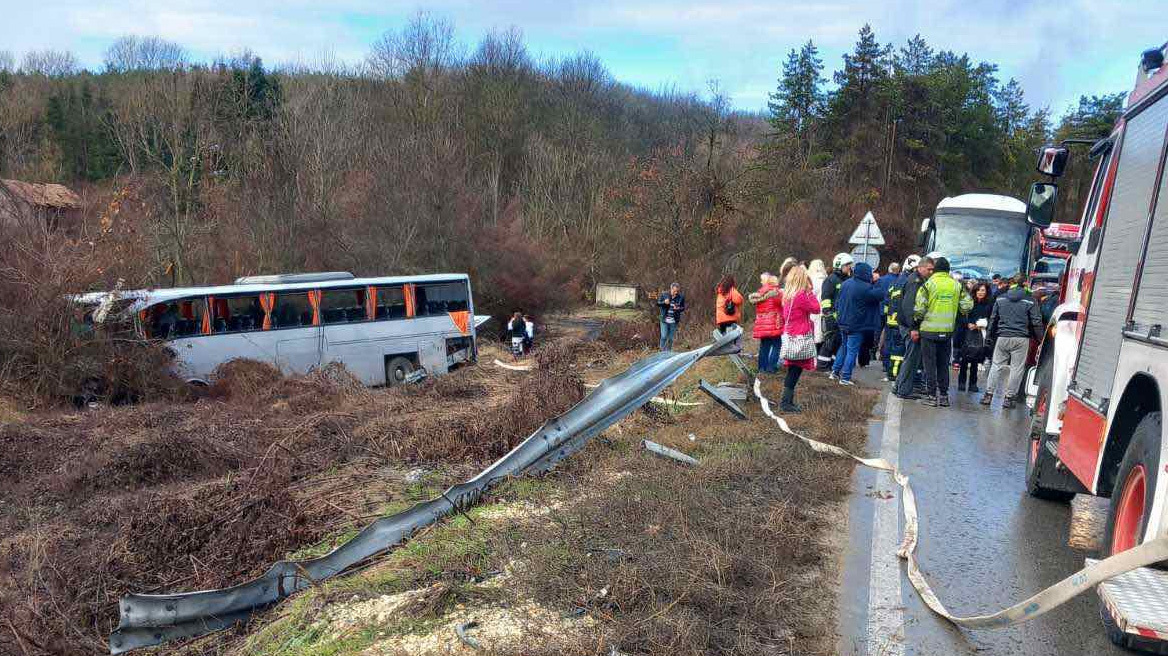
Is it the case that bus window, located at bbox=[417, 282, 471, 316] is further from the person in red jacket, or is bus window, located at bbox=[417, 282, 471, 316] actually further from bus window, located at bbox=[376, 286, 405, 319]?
the person in red jacket

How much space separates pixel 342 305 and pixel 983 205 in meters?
16.6

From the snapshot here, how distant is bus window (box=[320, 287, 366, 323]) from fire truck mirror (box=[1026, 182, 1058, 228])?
15593 mm

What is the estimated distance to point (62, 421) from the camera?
1087cm

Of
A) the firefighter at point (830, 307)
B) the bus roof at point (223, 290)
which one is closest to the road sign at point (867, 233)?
the firefighter at point (830, 307)

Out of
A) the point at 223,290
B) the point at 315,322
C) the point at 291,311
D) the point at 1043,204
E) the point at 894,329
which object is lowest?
the point at 315,322

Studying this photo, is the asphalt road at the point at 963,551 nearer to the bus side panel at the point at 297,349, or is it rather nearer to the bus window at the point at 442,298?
the bus side panel at the point at 297,349

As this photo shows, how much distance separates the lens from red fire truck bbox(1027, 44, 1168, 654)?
374 centimetres

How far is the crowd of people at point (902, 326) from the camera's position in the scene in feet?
31.4

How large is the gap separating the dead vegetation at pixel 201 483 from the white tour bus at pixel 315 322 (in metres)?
5.41

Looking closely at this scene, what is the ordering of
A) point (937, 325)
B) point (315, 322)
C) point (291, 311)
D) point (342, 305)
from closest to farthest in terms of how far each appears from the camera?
1. point (937, 325)
2. point (291, 311)
3. point (315, 322)
4. point (342, 305)

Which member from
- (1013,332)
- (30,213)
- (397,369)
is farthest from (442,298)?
(1013,332)

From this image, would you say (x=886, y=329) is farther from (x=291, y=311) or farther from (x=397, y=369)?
(x=291, y=311)

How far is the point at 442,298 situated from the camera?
2230cm

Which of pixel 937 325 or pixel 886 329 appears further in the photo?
pixel 886 329
